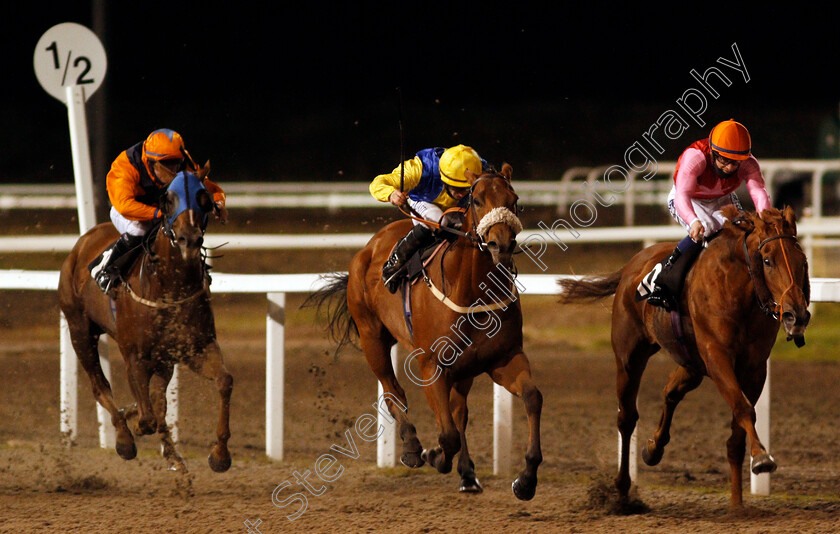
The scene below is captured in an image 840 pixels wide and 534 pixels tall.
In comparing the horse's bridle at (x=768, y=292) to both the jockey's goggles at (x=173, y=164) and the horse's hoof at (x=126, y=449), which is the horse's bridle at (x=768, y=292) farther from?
the horse's hoof at (x=126, y=449)

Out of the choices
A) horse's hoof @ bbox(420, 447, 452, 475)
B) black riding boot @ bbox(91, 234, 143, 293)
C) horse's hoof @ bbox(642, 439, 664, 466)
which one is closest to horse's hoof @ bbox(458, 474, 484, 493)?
horse's hoof @ bbox(420, 447, 452, 475)

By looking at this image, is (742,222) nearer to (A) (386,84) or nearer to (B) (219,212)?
(B) (219,212)

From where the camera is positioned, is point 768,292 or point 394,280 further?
point 394,280

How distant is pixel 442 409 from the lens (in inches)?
187

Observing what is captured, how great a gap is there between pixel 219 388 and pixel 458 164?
161cm

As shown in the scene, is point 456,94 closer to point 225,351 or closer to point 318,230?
point 318,230

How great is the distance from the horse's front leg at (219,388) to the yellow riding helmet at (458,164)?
145 cm

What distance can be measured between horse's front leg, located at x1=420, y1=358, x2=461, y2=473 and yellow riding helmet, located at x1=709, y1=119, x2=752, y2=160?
1607 mm

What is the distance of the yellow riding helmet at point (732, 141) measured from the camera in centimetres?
474

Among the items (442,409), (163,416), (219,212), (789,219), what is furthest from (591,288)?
(163,416)

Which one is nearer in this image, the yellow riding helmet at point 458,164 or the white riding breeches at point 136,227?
the yellow riding helmet at point 458,164

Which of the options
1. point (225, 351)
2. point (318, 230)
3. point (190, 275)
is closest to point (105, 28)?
point (318, 230)

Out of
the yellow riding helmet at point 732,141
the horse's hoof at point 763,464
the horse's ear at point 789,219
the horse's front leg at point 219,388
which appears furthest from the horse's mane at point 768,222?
the horse's front leg at point 219,388

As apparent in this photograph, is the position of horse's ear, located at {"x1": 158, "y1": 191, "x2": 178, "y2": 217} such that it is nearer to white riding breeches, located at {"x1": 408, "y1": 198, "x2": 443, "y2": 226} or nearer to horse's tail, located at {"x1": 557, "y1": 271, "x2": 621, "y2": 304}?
white riding breeches, located at {"x1": 408, "y1": 198, "x2": 443, "y2": 226}
